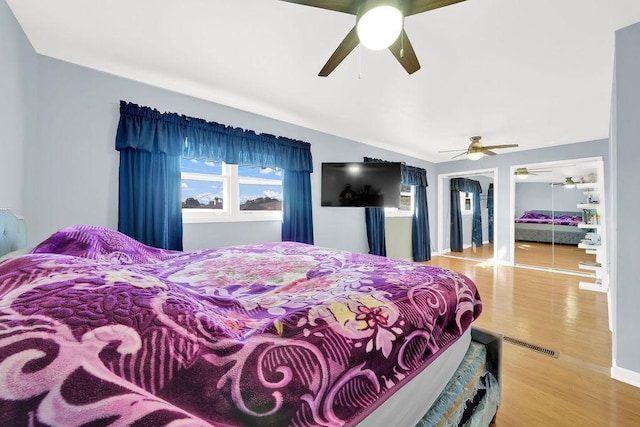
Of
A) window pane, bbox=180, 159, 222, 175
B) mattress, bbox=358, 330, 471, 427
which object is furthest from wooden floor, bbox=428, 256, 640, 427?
window pane, bbox=180, 159, 222, 175

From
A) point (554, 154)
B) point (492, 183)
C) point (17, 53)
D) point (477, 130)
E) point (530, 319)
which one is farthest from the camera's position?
point (492, 183)

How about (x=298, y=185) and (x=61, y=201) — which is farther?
(x=298, y=185)

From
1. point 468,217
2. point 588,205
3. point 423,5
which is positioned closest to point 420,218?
point 468,217

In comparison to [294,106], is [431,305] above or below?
below

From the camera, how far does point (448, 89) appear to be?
2.65 m

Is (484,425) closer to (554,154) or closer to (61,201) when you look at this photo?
(61,201)

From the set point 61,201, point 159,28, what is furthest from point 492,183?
point 61,201

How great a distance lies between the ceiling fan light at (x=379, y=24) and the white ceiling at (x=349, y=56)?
0.60m

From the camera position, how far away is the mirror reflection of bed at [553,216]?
4.24 meters

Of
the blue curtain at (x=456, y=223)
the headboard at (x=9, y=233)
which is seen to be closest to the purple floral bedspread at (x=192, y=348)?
the headboard at (x=9, y=233)

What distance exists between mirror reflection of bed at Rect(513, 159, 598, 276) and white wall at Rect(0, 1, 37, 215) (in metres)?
6.84

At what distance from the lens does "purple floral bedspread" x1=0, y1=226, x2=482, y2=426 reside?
1.12ft

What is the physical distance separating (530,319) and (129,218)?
13.7 feet

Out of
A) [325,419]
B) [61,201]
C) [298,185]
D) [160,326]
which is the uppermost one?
[298,185]
